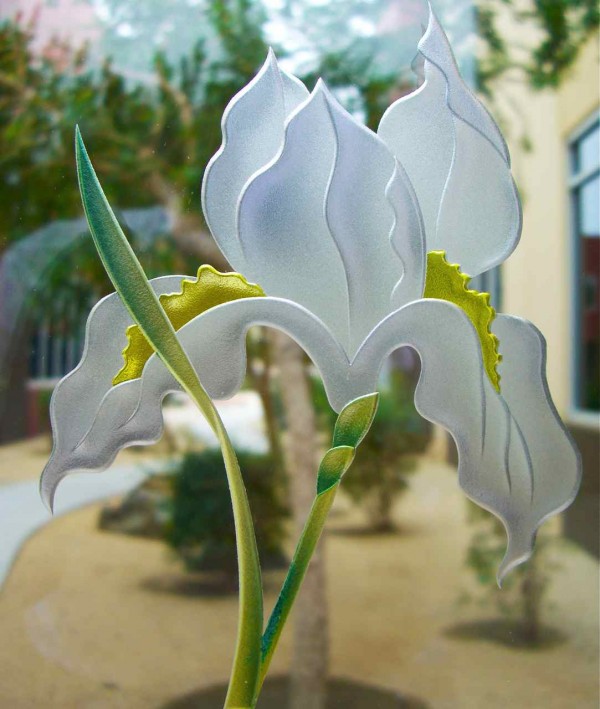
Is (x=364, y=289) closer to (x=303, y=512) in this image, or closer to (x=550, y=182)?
(x=303, y=512)

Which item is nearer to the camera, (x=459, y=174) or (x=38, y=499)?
(x=459, y=174)

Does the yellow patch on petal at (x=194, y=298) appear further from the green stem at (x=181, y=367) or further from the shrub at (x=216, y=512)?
the shrub at (x=216, y=512)

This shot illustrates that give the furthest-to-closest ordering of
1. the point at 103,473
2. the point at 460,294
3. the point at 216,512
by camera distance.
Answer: the point at 216,512
the point at 103,473
the point at 460,294

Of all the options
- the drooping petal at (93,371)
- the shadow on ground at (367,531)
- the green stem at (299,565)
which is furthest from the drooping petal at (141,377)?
the shadow on ground at (367,531)

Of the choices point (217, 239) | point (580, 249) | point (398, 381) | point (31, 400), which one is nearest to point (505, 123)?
point (580, 249)

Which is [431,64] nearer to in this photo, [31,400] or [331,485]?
[331,485]

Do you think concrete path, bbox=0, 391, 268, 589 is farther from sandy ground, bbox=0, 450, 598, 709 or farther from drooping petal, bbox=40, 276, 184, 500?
drooping petal, bbox=40, 276, 184, 500

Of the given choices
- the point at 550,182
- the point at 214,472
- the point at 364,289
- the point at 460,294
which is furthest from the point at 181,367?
the point at 550,182
